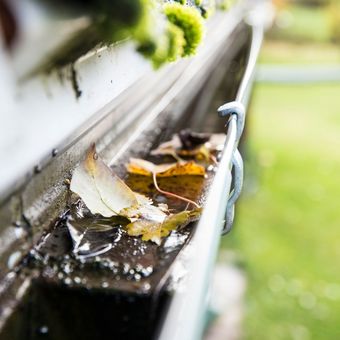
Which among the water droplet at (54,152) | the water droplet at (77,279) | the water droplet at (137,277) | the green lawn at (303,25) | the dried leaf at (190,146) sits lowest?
the green lawn at (303,25)

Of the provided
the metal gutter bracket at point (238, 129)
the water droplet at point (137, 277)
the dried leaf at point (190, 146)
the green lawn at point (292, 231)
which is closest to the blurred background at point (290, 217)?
the green lawn at point (292, 231)

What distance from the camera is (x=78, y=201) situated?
3.46 ft

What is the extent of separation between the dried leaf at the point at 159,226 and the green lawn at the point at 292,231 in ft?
12.3

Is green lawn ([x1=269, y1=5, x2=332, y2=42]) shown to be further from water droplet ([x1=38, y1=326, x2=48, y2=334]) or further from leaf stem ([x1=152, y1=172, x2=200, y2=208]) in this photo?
water droplet ([x1=38, y1=326, x2=48, y2=334])

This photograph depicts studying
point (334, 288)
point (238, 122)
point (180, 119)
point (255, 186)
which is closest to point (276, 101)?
point (255, 186)

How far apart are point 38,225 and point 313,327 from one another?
4171 mm

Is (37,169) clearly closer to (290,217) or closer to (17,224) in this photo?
(17,224)

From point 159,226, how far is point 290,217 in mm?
5845

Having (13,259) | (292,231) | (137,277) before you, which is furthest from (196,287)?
(292,231)

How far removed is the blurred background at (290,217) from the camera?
4.84 m

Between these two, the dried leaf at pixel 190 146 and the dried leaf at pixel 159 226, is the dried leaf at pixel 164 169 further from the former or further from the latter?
the dried leaf at pixel 159 226

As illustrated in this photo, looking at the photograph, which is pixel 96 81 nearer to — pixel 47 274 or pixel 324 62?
pixel 47 274

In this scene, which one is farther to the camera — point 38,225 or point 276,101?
point 276,101

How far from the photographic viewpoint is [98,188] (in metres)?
1.01
